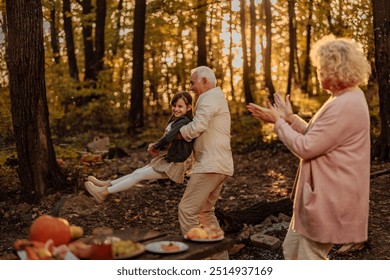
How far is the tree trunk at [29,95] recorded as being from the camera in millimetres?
8086

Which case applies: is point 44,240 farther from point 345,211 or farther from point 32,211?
point 32,211

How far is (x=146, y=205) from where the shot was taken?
8422 millimetres

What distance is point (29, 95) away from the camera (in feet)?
26.7

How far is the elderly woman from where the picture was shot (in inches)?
153

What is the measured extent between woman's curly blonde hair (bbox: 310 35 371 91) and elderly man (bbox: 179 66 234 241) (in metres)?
1.74

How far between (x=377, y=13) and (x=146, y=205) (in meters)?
5.06

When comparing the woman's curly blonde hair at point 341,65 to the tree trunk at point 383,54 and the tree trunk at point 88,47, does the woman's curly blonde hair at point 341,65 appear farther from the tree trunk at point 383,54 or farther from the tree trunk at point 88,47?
the tree trunk at point 88,47

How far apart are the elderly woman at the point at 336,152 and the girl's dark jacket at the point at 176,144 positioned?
5.86 ft

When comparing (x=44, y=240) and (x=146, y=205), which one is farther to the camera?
(x=146, y=205)

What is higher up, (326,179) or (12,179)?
(326,179)

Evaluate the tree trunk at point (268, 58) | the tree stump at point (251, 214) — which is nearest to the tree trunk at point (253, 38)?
the tree trunk at point (268, 58)

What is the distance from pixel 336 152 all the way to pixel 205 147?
191cm
